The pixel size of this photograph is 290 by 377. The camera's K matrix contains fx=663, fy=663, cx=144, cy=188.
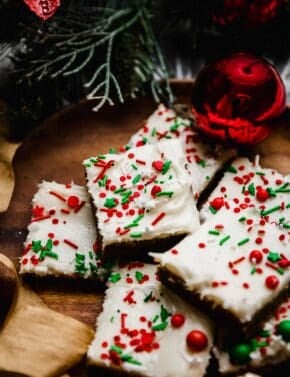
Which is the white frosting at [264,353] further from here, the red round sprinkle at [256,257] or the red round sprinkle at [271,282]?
the red round sprinkle at [256,257]

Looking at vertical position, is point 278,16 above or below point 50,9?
below

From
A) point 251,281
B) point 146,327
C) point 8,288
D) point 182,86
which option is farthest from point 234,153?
point 8,288

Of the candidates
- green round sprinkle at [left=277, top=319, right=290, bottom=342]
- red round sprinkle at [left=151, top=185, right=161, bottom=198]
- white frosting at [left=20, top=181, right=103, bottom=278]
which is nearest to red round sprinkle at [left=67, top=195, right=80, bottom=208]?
Answer: white frosting at [left=20, top=181, right=103, bottom=278]

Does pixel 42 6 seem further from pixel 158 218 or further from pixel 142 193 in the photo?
pixel 158 218

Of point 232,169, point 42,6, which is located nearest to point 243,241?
point 232,169

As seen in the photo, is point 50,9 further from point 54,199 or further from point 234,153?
point 234,153

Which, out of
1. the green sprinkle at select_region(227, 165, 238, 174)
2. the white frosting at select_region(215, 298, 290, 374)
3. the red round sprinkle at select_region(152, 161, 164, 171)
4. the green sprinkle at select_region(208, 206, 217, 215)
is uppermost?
the red round sprinkle at select_region(152, 161, 164, 171)

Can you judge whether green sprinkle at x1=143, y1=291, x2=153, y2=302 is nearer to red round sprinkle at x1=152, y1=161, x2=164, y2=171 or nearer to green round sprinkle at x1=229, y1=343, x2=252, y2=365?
green round sprinkle at x1=229, y1=343, x2=252, y2=365
